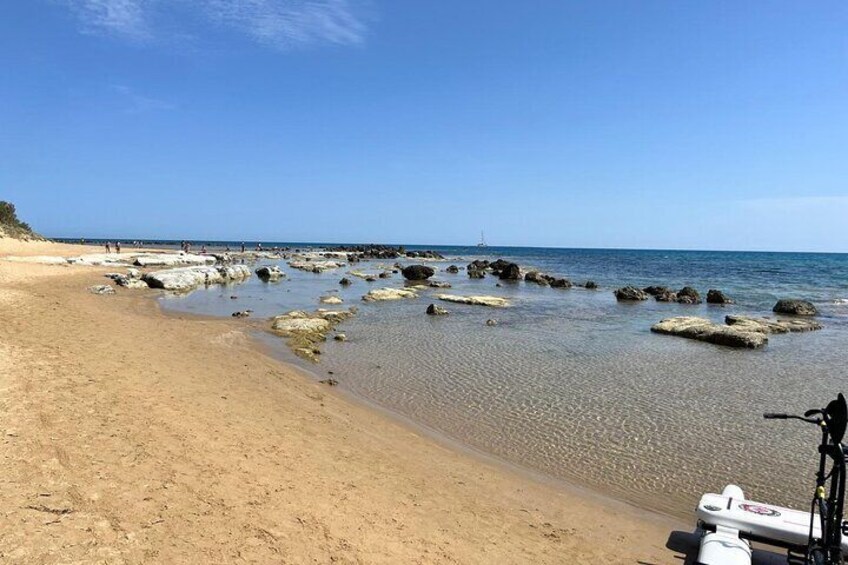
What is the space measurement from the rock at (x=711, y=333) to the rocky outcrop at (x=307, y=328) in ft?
55.2

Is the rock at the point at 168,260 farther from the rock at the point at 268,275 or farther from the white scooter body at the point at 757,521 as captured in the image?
the white scooter body at the point at 757,521

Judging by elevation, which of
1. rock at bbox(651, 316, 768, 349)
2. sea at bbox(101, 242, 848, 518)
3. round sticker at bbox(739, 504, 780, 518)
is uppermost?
round sticker at bbox(739, 504, 780, 518)

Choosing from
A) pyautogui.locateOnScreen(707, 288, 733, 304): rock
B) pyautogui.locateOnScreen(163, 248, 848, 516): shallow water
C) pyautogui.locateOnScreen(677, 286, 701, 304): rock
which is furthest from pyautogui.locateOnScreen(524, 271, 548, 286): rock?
pyautogui.locateOnScreen(163, 248, 848, 516): shallow water

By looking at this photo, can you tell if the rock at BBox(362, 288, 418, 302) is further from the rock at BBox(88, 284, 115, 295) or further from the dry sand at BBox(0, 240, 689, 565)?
the dry sand at BBox(0, 240, 689, 565)

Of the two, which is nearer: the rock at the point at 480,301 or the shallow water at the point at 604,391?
the shallow water at the point at 604,391

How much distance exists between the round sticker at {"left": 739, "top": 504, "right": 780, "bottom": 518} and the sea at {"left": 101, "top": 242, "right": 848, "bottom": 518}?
1.84 meters

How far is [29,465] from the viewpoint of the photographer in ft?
22.1

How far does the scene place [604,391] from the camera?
15664 mm

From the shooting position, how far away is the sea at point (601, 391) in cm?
1040

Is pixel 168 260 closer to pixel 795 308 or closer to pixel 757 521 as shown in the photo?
pixel 795 308

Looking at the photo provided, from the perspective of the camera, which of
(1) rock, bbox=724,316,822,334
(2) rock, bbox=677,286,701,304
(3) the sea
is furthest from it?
(2) rock, bbox=677,286,701,304

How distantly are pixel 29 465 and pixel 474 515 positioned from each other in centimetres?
613

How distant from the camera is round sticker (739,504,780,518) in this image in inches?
272

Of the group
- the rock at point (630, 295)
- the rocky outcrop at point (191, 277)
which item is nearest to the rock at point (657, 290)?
the rock at point (630, 295)
